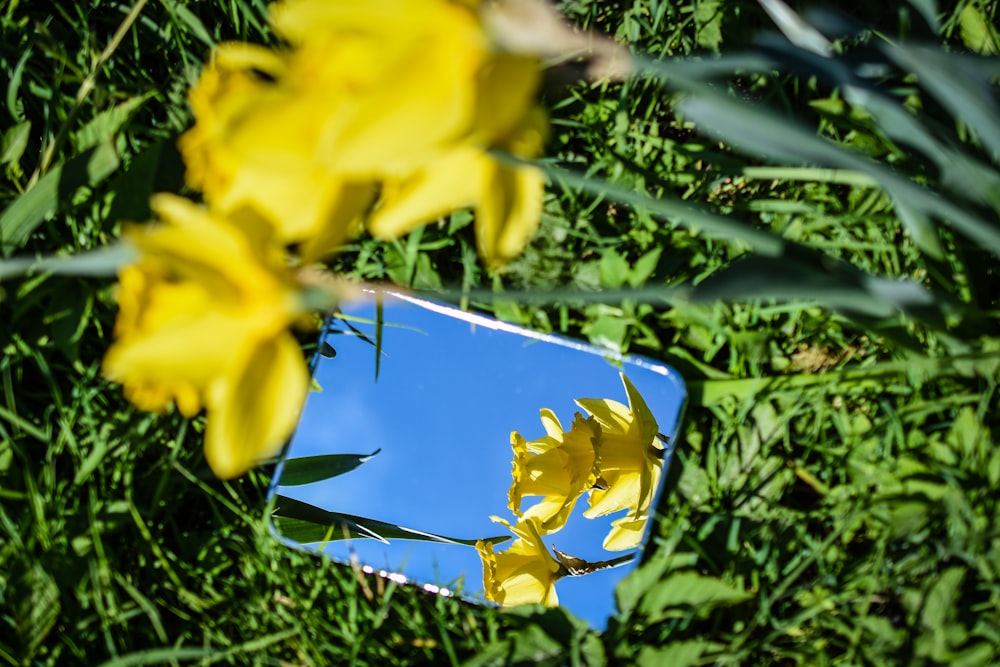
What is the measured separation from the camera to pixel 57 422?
1.10m

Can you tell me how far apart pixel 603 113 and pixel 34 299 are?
776mm

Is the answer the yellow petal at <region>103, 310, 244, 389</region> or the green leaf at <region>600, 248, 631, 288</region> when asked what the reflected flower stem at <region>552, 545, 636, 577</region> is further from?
the yellow petal at <region>103, 310, 244, 389</region>

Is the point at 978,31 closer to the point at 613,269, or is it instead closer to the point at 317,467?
the point at 613,269

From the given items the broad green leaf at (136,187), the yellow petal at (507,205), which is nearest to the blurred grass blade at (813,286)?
the yellow petal at (507,205)

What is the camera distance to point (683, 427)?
1.03 metres

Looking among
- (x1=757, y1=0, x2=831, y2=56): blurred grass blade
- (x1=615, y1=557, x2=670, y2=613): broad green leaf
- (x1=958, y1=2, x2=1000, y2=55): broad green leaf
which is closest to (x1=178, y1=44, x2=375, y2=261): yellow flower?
(x1=757, y1=0, x2=831, y2=56): blurred grass blade

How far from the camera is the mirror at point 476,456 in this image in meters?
1.01

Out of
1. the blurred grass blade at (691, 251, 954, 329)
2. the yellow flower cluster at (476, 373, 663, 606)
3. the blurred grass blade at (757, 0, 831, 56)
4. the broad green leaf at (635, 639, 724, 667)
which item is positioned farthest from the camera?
the yellow flower cluster at (476, 373, 663, 606)

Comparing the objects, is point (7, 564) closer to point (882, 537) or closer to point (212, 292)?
point (212, 292)

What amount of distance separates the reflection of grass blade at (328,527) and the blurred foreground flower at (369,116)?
0.69 metres

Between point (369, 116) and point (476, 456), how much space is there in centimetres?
73

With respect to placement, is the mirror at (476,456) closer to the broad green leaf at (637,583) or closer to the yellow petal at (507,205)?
the broad green leaf at (637,583)

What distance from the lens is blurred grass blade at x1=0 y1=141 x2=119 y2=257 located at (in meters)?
0.94

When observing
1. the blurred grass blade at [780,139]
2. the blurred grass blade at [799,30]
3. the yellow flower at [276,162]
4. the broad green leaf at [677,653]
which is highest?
the blurred grass blade at [799,30]
